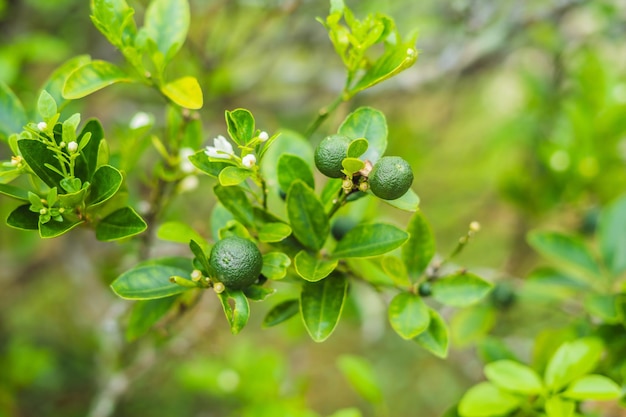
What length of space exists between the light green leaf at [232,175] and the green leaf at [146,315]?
1.12ft

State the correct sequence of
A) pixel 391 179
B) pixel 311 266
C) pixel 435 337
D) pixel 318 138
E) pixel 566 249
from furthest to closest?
pixel 318 138, pixel 566 249, pixel 435 337, pixel 311 266, pixel 391 179

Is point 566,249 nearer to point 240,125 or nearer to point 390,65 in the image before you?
point 390,65

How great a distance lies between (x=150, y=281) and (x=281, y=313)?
22cm

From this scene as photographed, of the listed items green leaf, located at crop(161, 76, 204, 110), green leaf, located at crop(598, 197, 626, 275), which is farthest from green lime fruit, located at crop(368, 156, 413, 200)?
green leaf, located at crop(598, 197, 626, 275)

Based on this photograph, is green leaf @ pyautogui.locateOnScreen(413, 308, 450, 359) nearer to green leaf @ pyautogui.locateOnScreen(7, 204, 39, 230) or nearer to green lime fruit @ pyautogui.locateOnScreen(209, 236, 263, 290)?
green lime fruit @ pyautogui.locateOnScreen(209, 236, 263, 290)

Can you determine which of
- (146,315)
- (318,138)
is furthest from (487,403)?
(318,138)

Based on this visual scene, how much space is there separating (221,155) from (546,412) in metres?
0.71

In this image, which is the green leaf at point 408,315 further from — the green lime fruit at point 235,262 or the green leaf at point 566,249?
the green leaf at point 566,249

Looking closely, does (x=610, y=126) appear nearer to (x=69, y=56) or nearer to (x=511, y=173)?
(x=511, y=173)

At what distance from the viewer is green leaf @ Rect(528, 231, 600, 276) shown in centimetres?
134

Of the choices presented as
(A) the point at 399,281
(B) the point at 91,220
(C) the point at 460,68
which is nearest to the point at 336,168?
(A) the point at 399,281

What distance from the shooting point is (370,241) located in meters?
0.91

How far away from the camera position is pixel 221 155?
0.81 meters

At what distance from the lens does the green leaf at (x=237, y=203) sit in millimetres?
909
